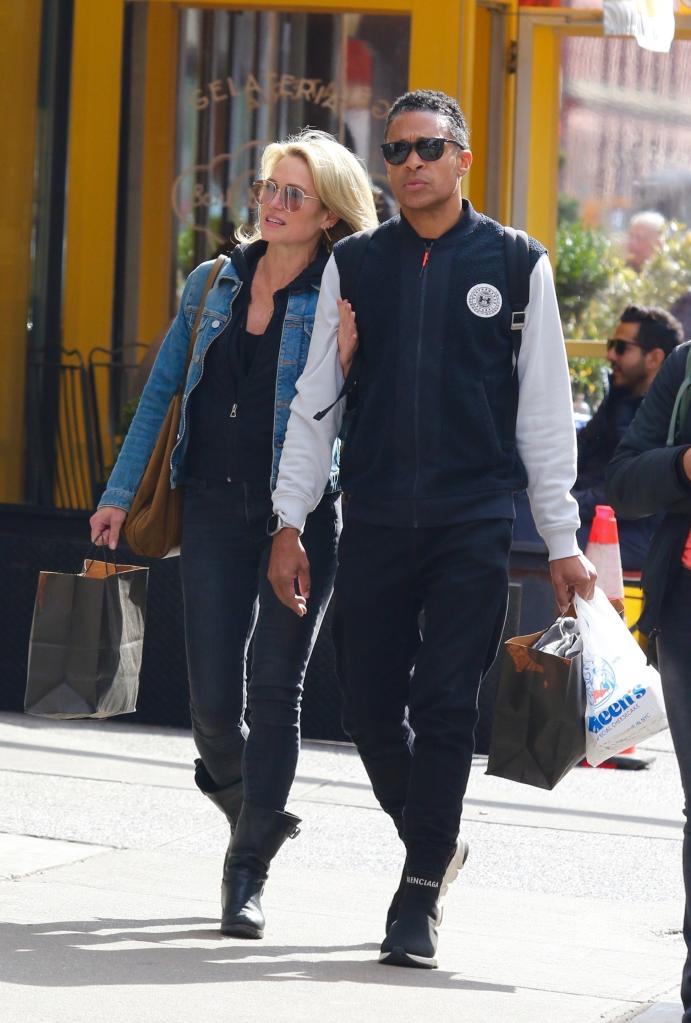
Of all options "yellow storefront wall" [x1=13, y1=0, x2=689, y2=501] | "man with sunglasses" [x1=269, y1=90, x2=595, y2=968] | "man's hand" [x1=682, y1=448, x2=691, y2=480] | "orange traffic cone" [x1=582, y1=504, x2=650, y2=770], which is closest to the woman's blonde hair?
"man with sunglasses" [x1=269, y1=90, x2=595, y2=968]

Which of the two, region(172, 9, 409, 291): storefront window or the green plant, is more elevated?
region(172, 9, 409, 291): storefront window

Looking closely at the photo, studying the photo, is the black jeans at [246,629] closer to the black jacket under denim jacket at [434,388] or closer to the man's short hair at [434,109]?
the black jacket under denim jacket at [434,388]

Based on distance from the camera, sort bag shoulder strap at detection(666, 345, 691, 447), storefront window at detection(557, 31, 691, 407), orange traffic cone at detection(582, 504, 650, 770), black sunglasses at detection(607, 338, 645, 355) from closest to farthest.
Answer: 1. bag shoulder strap at detection(666, 345, 691, 447)
2. orange traffic cone at detection(582, 504, 650, 770)
3. black sunglasses at detection(607, 338, 645, 355)
4. storefront window at detection(557, 31, 691, 407)

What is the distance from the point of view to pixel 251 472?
14.9 feet

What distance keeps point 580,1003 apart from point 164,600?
3.76m

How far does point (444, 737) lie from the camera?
13.9 ft

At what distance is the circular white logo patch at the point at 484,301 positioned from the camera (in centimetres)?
425

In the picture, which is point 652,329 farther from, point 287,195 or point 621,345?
point 287,195

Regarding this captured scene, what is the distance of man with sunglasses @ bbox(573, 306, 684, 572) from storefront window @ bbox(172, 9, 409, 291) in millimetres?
1455

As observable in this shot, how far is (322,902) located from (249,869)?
0.48 metres

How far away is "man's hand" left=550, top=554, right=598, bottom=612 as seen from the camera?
4.30 meters

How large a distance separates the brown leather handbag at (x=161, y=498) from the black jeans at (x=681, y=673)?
1.37 m

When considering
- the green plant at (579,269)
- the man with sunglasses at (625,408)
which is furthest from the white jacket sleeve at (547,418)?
the green plant at (579,269)

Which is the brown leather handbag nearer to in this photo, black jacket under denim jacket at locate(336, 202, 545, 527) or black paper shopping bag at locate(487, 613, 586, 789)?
black jacket under denim jacket at locate(336, 202, 545, 527)
